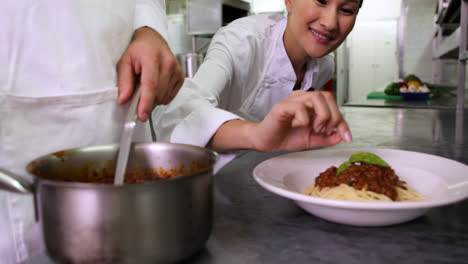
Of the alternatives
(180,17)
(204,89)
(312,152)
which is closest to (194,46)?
(180,17)

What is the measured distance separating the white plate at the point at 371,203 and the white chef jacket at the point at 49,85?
0.40m

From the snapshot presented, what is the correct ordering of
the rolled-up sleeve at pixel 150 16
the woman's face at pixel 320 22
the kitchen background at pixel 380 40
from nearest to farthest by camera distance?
the rolled-up sleeve at pixel 150 16
the woman's face at pixel 320 22
the kitchen background at pixel 380 40

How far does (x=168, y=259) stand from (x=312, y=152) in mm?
549

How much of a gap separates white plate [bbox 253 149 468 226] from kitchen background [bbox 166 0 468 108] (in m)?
1.98

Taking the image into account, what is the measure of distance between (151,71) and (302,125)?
1.04ft

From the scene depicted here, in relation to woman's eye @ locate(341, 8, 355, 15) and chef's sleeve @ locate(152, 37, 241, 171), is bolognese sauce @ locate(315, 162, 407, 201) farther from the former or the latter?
woman's eye @ locate(341, 8, 355, 15)

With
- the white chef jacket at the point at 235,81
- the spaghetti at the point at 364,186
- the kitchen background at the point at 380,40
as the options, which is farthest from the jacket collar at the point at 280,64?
the kitchen background at the point at 380,40

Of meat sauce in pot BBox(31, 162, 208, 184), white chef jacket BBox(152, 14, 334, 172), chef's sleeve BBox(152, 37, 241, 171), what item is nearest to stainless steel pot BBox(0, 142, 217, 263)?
meat sauce in pot BBox(31, 162, 208, 184)

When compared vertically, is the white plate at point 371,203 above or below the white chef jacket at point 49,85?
below

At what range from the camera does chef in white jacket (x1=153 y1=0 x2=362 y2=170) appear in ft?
2.67

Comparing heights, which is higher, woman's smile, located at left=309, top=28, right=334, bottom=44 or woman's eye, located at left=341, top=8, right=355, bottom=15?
woman's eye, located at left=341, top=8, right=355, bottom=15

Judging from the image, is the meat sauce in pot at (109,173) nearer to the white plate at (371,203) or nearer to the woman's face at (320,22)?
the white plate at (371,203)

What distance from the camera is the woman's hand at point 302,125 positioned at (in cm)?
74

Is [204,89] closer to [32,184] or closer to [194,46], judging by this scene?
[32,184]
